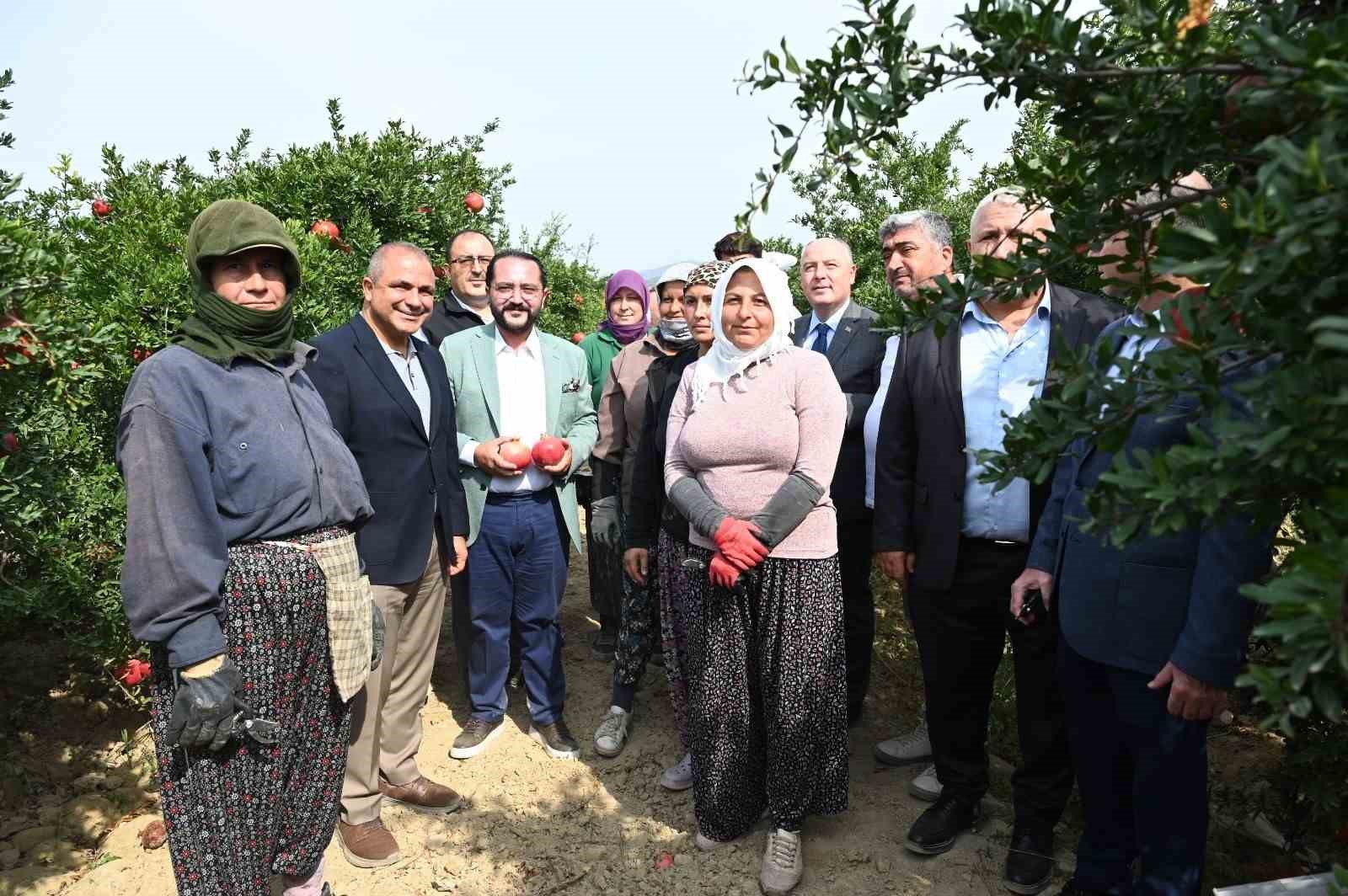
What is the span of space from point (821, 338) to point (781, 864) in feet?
7.27

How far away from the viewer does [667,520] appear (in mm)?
3502

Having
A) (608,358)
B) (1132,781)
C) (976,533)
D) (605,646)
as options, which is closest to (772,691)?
(976,533)

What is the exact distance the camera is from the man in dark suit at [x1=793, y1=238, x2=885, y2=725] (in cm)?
369

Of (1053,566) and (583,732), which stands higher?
(1053,566)

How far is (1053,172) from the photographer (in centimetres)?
139

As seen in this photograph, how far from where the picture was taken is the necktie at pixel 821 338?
3973mm

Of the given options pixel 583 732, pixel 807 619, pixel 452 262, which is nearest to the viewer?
pixel 807 619

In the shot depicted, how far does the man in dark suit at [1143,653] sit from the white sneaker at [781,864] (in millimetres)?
878

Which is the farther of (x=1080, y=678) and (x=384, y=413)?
(x=384, y=413)

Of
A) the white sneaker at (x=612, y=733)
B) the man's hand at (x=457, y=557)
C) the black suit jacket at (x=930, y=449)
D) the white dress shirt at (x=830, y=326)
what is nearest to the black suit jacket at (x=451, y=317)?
the man's hand at (x=457, y=557)

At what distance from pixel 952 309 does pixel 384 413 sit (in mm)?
2375

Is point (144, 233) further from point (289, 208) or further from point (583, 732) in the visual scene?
point (583, 732)

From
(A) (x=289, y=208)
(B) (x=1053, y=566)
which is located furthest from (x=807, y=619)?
(A) (x=289, y=208)

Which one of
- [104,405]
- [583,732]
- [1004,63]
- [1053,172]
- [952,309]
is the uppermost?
[1004,63]
